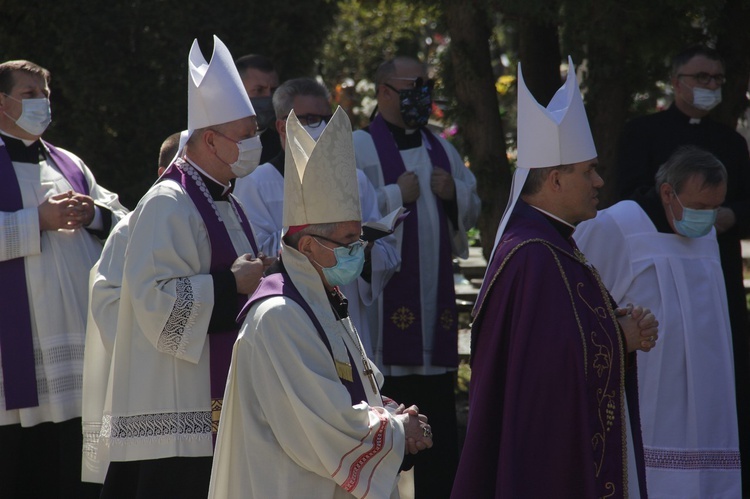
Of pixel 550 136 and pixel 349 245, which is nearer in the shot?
pixel 349 245

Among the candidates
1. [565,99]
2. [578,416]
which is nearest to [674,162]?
[565,99]

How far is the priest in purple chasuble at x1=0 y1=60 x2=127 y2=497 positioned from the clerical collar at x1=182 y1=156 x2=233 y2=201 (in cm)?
127

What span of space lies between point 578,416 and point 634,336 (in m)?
0.42

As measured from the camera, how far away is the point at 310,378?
3.46 m

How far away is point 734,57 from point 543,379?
412 cm

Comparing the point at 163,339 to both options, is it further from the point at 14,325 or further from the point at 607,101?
the point at 607,101

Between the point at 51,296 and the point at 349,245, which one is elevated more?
the point at 349,245

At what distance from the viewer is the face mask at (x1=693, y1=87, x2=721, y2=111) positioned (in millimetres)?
6613

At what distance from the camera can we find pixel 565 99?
4.55m

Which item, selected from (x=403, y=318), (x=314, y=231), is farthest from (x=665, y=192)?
(x=314, y=231)

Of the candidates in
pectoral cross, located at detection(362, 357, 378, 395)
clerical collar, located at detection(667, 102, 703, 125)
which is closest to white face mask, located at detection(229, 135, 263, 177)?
pectoral cross, located at detection(362, 357, 378, 395)

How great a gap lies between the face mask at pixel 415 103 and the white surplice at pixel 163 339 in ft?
7.37

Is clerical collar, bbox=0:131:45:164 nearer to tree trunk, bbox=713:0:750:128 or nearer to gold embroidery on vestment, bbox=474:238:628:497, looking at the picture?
gold embroidery on vestment, bbox=474:238:628:497

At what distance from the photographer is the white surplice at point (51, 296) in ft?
19.0
